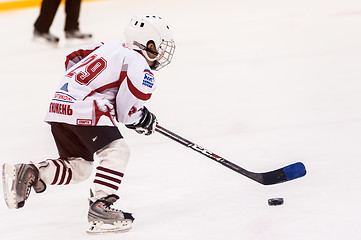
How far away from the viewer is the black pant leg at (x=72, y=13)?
512cm

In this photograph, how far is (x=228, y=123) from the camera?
3.30 metres

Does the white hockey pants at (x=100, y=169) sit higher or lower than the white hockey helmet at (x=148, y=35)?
lower

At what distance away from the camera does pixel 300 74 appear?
13.3ft

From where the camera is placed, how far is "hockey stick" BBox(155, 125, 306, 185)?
237cm

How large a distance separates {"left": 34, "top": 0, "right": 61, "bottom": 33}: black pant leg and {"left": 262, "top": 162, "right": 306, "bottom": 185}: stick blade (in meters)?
3.06

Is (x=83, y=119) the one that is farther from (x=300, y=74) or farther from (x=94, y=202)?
(x=300, y=74)

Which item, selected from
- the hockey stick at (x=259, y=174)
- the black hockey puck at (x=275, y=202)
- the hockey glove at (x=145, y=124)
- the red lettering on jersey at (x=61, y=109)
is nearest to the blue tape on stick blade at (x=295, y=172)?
the hockey stick at (x=259, y=174)

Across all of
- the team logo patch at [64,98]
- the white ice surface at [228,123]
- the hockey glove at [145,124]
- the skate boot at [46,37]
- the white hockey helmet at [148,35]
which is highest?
the white hockey helmet at [148,35]

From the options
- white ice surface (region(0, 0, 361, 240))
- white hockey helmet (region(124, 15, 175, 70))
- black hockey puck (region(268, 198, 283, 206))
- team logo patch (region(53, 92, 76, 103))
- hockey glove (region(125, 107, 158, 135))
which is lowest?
white ice surface (region(0, 0, 361, 240))

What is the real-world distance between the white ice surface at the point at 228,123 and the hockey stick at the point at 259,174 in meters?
0.05

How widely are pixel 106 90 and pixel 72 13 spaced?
3.03 metres

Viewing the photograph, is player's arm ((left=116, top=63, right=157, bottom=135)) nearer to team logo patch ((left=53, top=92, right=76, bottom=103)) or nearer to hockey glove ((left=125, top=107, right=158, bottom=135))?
hockey glove ((left=125, top=107, right=158, bottom=135))

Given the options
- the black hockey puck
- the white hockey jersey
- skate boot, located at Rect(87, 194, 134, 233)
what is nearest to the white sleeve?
the white hockey jersey

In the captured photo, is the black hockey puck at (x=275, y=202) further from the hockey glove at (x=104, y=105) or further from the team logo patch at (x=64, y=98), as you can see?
the team logo patch at (x=64, y=98)
